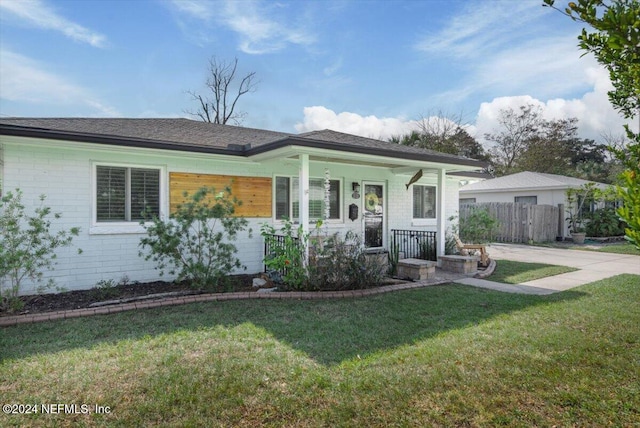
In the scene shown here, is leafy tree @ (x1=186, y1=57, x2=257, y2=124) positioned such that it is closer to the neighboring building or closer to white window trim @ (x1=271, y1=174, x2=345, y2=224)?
the neighboring building

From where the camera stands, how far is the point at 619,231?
17156 millimetres

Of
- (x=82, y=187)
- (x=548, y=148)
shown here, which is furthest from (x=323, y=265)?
(x=548, y=148)

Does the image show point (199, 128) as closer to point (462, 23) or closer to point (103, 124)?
point (103, 124)

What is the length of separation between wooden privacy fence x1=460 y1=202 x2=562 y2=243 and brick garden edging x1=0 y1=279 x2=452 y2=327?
1118 centimetres

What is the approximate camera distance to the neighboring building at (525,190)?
17.5 metres

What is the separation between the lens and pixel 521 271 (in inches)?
348

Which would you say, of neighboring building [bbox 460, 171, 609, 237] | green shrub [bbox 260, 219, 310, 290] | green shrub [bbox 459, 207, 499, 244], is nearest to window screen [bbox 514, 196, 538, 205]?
neighboring building [bbox 460, 171, 609, 237]

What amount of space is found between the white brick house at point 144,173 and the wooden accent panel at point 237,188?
0.07 ft

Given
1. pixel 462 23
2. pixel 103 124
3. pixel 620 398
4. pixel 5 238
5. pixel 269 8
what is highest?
pixel 269 8

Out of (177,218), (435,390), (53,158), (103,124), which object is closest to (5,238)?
(53,158)

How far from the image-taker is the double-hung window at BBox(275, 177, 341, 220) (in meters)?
8.84

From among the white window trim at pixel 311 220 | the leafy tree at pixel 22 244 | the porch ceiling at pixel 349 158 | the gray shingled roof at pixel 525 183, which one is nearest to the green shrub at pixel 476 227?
the porch ceiling at pixel 349 158

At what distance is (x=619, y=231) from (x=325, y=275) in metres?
17.4

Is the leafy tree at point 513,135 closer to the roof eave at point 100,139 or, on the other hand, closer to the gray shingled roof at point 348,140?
the gray shingled roof at point 348,140
